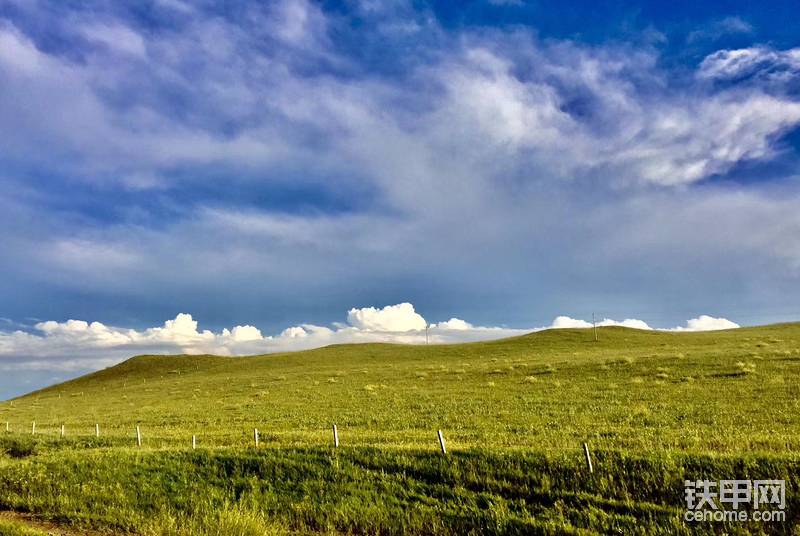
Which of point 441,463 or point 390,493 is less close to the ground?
point 441,463

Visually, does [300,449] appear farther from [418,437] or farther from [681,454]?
[681,454]

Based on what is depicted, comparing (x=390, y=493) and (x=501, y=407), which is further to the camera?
(x=501, y=407)

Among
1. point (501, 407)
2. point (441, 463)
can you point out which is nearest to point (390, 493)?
point (441, 463)

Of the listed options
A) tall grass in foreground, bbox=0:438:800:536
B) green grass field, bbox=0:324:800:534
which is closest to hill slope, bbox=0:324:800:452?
green grass field, bbox=0:324:800:534

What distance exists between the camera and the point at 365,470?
16469mm

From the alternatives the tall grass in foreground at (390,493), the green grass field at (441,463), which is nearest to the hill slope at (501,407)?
the green grass field at (441,463)

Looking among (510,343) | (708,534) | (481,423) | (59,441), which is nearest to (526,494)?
(708,534)

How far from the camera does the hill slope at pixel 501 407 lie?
2144 centimetres

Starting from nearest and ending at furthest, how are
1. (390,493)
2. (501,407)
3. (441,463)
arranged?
1. (390,493)
2. (441,463)
3. (501,407)

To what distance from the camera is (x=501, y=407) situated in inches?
1277

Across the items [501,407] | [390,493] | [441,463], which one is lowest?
[501,407]

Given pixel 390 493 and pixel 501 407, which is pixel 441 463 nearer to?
pixel 390 493

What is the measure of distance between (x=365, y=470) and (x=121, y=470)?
30.5 ft

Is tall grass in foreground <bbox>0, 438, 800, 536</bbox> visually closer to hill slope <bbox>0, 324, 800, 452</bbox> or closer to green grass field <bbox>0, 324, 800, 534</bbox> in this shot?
green grass field <bbox>0, 324, 800, 534</bbox>
